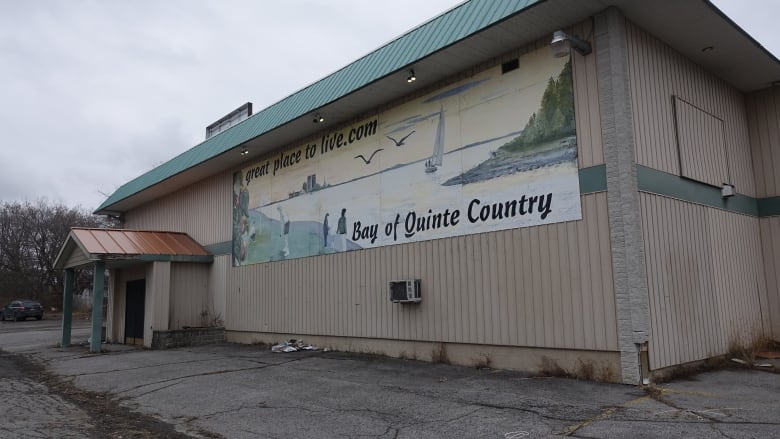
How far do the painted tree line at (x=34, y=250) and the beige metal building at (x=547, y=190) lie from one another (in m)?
41.5

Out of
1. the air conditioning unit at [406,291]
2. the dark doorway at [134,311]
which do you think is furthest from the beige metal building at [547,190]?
the dark doorway at [134,311]

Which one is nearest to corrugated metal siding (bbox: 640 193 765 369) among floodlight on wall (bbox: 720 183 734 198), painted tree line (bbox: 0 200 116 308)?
floodlight on wall (bbox: 720 183 734 198)

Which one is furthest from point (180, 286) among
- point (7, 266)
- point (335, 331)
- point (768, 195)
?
point (7, 266)

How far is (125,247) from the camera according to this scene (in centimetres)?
1641

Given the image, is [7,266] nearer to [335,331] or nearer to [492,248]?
[335,331]

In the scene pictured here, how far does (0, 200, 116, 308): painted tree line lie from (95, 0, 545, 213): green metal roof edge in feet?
121

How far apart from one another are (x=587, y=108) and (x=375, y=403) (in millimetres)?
5372

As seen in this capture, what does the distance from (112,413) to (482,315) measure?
5873 mm

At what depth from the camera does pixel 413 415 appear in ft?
22.1

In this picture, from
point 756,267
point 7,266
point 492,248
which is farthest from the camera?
point 7,266

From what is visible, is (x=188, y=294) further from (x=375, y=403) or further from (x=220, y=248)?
(x=375, y=403)

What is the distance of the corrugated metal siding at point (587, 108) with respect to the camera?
8.55m

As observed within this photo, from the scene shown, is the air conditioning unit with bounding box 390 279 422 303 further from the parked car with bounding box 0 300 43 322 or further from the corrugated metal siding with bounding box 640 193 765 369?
the parked car with bounding box 0 300 43 322

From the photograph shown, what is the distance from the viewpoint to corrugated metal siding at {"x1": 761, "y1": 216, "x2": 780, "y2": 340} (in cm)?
1112
